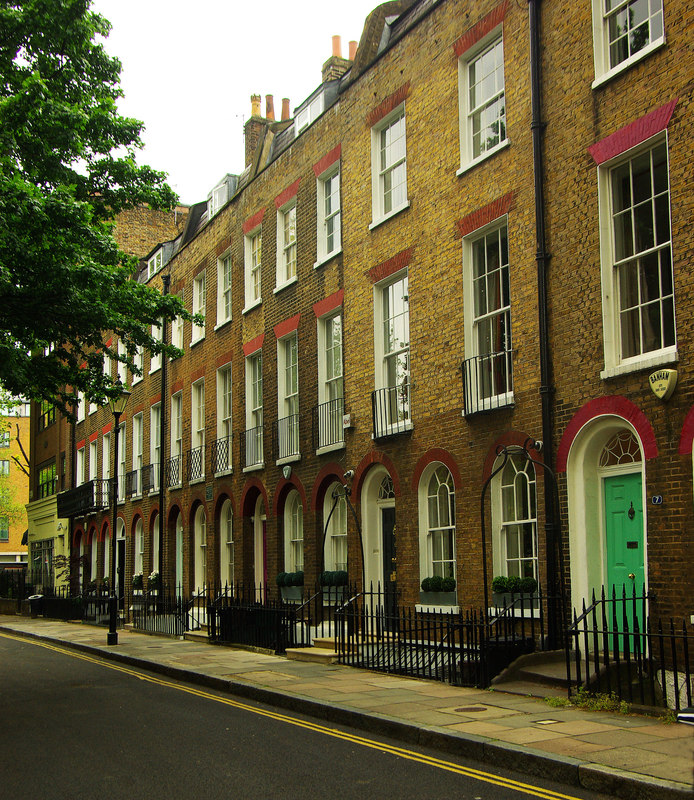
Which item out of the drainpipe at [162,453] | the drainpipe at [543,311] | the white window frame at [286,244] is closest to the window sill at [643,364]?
the drainpipe at [543,311]

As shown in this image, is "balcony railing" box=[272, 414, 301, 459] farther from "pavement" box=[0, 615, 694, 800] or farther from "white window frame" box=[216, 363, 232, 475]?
"pavement" box=[0, 615, 694, 800]

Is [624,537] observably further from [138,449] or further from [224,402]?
[138,449]

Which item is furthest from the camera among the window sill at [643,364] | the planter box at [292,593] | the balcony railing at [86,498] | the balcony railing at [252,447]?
the balcony railing at [86,498]

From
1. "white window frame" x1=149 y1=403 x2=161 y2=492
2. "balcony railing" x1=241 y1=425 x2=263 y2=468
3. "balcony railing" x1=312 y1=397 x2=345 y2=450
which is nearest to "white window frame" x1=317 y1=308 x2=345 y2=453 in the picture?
"balcony railing" x1=312 y1=397 x2=345 y2=450

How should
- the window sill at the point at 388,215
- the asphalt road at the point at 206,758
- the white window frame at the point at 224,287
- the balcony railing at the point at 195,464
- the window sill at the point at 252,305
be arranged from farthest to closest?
the balcony railing at the point at 195,464 < the white window frame at the point at 224,287 < the window sill at the point at 252,305 < the window sill at the point at 388,215 < the asphalt road at the point at 206,758

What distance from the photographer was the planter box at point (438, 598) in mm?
14250

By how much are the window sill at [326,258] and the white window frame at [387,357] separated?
176 cm

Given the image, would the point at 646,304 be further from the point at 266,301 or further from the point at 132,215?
the point at 132,215

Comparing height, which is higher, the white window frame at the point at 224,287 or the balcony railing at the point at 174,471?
the white window frame at the point at 224,287

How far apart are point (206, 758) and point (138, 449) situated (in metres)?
23.9

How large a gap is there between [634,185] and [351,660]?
796 centimetres

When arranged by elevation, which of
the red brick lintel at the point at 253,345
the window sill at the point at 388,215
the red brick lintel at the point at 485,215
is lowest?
the red brick lintel at the point at 253,345

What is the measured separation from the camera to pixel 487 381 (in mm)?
13820

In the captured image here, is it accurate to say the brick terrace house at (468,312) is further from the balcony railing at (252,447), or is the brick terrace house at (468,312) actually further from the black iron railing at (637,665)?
the black iron railing at (637,665)
